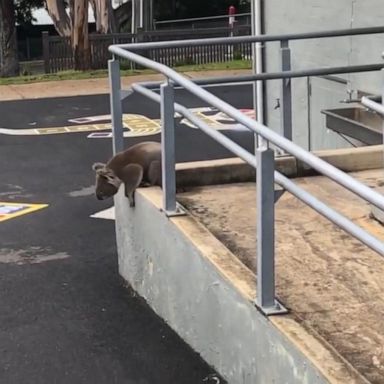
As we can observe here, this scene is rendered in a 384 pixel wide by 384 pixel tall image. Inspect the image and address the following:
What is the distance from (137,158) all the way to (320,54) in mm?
3101

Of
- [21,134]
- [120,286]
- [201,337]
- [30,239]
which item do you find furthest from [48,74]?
[201,337]

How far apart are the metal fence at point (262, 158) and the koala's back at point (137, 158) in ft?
0.87

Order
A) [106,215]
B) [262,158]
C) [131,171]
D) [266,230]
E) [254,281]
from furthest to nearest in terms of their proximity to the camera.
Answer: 1. [106,215]
2. [131,171]
3. [254,281]
4. [266,230]
5. [262,158]

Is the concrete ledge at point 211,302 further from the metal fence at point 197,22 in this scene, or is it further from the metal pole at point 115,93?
the metal fence at point 197,22

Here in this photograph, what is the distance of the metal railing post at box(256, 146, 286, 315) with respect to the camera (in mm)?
3506

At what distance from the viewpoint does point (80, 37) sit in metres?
20.3

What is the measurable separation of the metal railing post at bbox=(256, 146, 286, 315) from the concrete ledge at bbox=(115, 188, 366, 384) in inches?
3.2

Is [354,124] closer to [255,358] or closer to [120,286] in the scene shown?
[120,286]

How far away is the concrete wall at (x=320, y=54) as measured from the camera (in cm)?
723

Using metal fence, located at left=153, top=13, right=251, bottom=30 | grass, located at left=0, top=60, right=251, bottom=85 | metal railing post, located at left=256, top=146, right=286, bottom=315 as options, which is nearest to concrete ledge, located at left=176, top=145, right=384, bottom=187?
metal railing post, located at left=256, top=146, right=286, bottom=315

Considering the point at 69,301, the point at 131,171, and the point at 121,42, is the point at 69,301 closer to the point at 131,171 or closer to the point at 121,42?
the point at 131,171

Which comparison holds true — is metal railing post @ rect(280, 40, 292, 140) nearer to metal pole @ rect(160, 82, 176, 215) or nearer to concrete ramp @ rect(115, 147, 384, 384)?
concrete ramp @ rect(115, 147, 384, 384)

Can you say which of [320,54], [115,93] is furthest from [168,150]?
[320,54]

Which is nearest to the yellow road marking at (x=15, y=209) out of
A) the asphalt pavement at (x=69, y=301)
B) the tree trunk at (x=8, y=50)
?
the asphalt pavement at (x=69, y=301)
